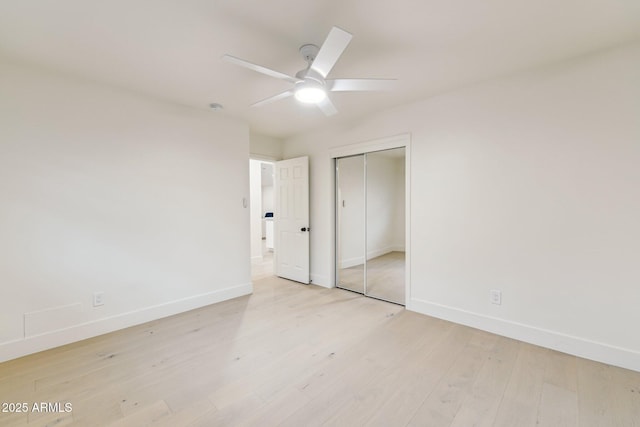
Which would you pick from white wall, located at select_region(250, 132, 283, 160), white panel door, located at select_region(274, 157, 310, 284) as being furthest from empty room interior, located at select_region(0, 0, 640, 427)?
white panel door, located at select_region(274, 157, 310, 284)

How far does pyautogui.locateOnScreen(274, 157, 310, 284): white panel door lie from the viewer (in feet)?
14.1

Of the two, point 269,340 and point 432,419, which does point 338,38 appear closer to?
point 432,419

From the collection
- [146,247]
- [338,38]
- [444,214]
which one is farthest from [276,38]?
[146,247]

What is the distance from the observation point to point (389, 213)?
3619 millimetres

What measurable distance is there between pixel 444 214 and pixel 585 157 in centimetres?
119

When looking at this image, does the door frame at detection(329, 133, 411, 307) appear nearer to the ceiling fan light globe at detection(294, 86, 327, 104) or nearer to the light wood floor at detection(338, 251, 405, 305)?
the light wood floor at detection(338, 251, 405, 305)

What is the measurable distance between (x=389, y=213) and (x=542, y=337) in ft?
6.43

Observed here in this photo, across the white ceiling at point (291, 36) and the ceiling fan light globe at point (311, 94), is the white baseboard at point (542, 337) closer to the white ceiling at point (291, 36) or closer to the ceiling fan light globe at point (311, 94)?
the white ceiling at point (291, 36)

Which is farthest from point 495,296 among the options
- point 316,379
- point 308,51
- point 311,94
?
point 308,51

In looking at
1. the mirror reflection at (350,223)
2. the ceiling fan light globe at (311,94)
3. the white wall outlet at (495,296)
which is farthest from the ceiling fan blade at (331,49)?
the white wall outlet at (495,296)

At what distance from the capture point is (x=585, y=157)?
85.5 inches

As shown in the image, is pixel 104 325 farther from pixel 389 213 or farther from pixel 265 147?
pixel 389 213

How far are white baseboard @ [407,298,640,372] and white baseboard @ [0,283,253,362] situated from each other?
8.71 ft

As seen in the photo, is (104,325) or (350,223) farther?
(350,223)
